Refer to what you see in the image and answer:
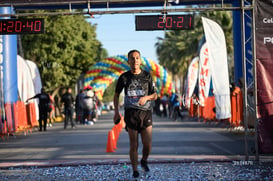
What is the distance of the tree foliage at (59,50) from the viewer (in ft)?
146

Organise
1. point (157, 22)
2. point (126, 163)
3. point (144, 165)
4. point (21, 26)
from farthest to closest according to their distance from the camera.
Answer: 1. point (21, 26)
2. point (157, 22)
3. point (126, 163)
4. point (144, 165)

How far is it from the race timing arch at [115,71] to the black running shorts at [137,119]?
3973 cm

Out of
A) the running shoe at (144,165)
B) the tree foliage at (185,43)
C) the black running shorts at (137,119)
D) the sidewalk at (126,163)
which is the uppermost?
the tree foliage at (185,43)

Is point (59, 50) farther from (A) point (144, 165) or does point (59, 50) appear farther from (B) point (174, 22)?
(A) point (144, 165)

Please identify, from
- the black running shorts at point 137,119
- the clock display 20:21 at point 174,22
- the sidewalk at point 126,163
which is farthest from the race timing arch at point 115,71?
the black running shorts at point 137,119

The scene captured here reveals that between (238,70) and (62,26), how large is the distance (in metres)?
24.6

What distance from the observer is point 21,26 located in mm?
13023

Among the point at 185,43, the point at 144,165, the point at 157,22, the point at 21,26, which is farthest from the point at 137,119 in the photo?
the point at 185,43

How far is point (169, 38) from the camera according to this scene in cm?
6662

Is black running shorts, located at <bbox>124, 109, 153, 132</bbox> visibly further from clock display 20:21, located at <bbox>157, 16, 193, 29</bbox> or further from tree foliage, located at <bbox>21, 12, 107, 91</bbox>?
tree foliage, located at <bbox>21, 12, 107, 91</bbox>

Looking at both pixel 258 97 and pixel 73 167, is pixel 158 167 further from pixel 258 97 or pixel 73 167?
pixel 258 97

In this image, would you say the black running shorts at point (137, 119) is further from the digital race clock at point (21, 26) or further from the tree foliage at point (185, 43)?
the tree foliage at point (185, 43)

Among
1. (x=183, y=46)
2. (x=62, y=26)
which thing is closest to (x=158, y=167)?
(x=62, y=26)

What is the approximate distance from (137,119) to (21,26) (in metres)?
5.28
